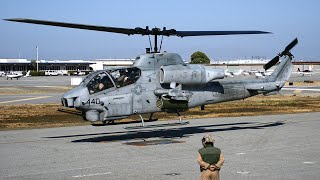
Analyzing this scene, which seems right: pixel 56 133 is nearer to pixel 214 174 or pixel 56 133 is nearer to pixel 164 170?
pixel 164 170

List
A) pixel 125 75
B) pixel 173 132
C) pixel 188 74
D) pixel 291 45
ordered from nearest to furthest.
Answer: pixel 125 75 < pixel 188 74 < pixel 173 132 < pixel 291 45

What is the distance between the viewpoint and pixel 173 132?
23672 mm

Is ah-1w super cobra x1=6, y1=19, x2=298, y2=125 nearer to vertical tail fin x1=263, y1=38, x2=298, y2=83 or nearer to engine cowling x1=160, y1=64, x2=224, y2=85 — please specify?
engine cowling x1=160, y1=64, x2=224, y2=85

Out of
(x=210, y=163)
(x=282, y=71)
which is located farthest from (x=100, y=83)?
(x=210, y=163)

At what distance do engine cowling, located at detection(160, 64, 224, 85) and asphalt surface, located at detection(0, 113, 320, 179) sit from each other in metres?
2.49

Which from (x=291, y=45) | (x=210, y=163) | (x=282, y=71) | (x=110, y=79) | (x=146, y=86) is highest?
(x=291, y=45)

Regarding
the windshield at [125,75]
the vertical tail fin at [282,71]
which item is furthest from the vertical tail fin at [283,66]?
the windshield at [125,75]

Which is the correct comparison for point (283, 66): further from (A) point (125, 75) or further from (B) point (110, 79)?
(B) point (110, 79)

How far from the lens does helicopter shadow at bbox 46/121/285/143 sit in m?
21.6

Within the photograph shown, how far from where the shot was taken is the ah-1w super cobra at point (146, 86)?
1955 cm

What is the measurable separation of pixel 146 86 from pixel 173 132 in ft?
12.5

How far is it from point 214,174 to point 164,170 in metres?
5.06

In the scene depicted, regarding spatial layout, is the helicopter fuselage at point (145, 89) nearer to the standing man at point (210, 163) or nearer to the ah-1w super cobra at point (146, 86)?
the ah-1w super cobra at point (146, 86)

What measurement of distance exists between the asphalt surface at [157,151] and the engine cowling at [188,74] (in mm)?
2494
